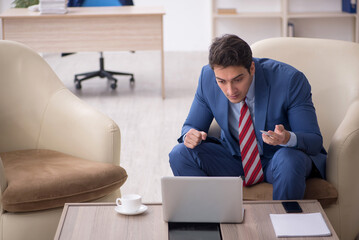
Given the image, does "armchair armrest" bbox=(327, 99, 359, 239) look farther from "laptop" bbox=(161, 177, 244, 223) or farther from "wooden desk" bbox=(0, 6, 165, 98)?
"wooden desk" bbox=(0, 6, 165, 98)

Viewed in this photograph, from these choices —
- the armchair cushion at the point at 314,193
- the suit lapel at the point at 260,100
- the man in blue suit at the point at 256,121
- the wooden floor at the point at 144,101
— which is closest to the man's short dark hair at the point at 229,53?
the man in blue suit at the point at 256,121

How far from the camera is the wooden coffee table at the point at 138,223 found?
6.67 feet

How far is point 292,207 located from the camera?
7.20ft

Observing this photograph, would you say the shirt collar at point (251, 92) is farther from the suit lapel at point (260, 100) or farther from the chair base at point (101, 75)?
the chair base at point (101, 75)

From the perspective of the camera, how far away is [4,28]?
5.48m

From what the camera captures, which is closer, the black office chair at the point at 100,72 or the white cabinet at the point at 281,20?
the black office chair at the point at 100,72

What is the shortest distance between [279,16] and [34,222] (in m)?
5.18

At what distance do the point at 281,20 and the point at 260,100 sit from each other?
17.4 feet

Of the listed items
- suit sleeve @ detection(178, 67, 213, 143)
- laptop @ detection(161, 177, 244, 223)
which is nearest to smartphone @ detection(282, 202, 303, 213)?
laptop @ detection(161, 177, 244, 223)

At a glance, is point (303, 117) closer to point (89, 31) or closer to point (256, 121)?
point (256, 121)

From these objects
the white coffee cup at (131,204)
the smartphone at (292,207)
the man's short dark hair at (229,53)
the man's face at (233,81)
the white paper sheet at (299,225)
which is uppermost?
the man's short dark hair at (229,53)

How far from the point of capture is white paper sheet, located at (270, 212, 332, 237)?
2.01 metres

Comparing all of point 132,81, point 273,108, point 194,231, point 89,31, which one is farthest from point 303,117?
point 132,81

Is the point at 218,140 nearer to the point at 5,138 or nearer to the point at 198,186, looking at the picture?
the point at 198,186
